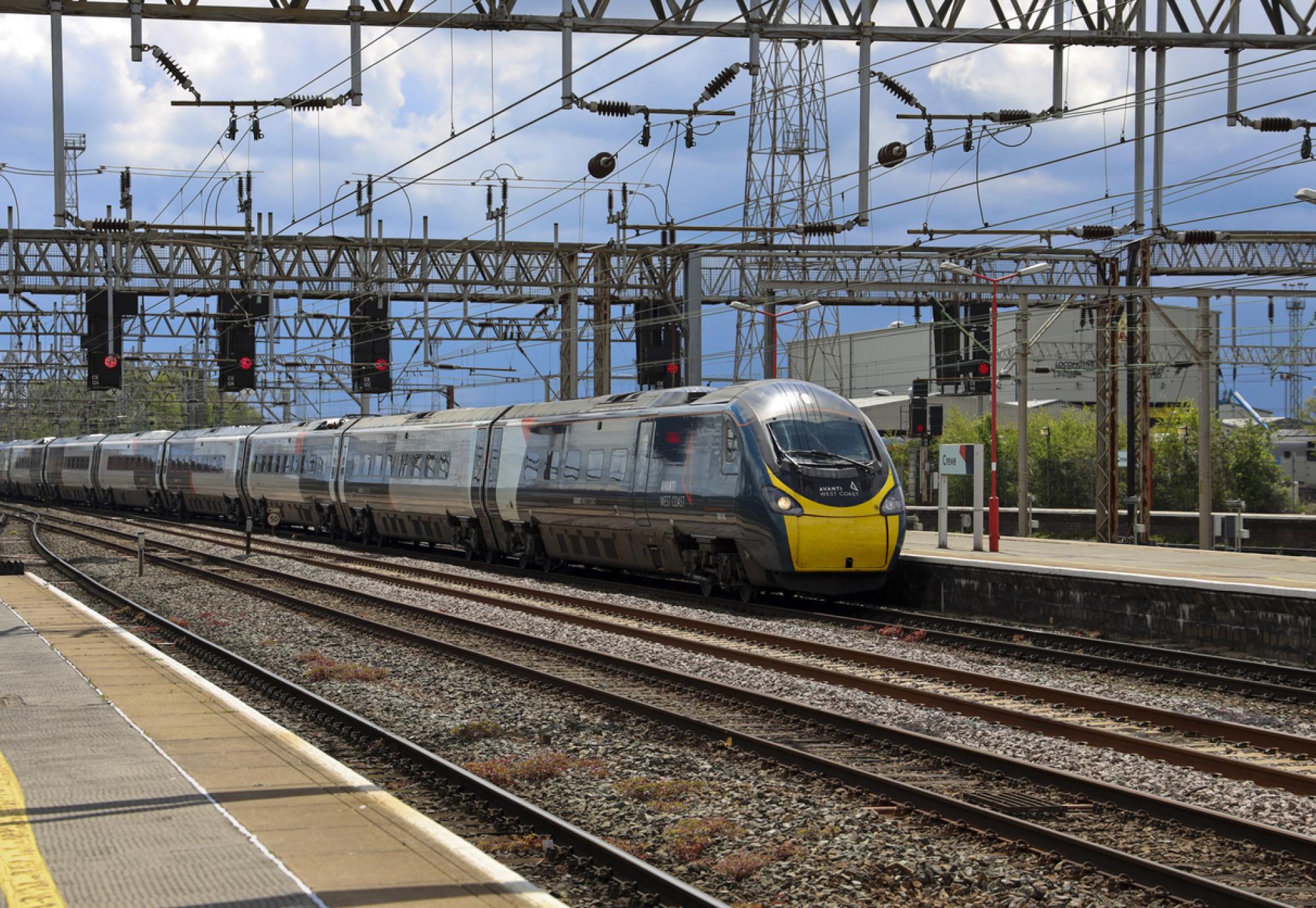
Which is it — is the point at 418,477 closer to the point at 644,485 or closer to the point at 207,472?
the point at 644,485

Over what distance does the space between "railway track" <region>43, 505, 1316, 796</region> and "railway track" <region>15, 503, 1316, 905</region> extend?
1375 millimetres

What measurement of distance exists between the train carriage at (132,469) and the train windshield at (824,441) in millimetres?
39632

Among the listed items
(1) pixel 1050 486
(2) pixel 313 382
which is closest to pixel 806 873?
(2) pixel 313 382

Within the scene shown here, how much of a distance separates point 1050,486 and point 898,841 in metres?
64.9

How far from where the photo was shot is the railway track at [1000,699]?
10203mm

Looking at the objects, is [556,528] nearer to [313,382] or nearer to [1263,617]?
[1263,617]

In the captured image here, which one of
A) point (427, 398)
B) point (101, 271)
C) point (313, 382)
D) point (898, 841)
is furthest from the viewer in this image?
point (427, 398)

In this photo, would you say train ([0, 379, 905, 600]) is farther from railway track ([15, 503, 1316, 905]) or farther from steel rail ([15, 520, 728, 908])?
steel rail ([15, 520, 728, 908])

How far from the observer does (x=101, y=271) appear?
131 ft

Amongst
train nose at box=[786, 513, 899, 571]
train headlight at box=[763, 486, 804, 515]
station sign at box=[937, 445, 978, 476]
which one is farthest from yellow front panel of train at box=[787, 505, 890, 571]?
station sign at box=[937, 445, 978, 476]

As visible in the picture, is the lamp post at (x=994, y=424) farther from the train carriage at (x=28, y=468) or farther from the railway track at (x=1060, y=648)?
the train carriage at (x=28, y=468)

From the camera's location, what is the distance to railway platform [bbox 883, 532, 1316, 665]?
16.4 m

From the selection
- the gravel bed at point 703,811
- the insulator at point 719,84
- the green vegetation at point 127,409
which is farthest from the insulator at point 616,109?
the green vegetation at point 127,409

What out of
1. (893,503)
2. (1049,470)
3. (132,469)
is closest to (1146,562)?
(893,503)
